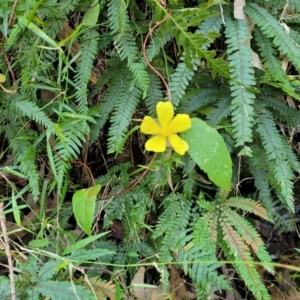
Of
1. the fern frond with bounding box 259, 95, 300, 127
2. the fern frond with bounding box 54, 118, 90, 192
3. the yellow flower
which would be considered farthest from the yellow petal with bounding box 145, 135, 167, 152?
the fern frond with bounding box 259, 95, 300, 127

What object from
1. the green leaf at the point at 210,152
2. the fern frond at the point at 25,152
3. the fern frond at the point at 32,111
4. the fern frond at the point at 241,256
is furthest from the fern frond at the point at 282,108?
the fern frond at the point at 25,152

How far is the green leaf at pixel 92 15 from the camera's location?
1929mm

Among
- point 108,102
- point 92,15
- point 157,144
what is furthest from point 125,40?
point 157,144

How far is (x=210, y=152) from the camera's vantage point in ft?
5.65

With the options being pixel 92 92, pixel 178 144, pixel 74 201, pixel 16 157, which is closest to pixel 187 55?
pixel 178 144

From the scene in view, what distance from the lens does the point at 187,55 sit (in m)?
1.79

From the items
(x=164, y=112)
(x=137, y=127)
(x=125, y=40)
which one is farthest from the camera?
(x=125, y=40)

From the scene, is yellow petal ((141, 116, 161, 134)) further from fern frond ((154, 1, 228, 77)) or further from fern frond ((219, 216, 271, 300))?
fern frond ((219, 216, 271, 300))

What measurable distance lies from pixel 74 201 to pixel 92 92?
586 millimetres

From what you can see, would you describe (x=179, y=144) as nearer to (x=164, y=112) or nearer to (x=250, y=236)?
(x=164, y=112)

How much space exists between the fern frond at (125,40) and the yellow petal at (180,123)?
262 mm

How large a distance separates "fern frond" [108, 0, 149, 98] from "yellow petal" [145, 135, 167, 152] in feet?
0.86

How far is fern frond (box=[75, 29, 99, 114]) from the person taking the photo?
6.38 ft

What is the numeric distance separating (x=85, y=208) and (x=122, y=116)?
1.53 feet
